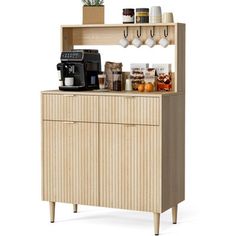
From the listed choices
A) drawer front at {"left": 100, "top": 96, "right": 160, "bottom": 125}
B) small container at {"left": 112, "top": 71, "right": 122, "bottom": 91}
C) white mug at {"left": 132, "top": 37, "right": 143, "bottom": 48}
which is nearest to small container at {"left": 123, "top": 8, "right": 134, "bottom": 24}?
white mug at {"left": 132, "top": 37, "right": 143, "bottom": 48}

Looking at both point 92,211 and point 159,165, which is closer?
point 159,165

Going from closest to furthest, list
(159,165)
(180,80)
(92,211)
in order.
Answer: (159,165) < (180,80) < (92,211)

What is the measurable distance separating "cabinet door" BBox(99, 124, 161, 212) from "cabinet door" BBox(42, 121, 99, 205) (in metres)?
0.10

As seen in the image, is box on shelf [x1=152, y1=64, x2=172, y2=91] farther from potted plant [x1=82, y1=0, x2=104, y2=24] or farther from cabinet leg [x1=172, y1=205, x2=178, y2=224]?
cabinet leg [x1=172, y1=205, x2=178, y2=224]

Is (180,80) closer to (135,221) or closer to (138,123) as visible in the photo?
(138,123)

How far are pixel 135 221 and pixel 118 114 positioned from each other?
42.8 inches

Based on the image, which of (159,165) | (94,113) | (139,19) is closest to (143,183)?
(159,165)

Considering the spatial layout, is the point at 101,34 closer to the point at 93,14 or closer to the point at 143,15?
the point at 93,14

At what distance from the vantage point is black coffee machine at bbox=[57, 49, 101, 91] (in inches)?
284

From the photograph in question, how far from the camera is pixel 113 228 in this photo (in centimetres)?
697

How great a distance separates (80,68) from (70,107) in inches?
17.8

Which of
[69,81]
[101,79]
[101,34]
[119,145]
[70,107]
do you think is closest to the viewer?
[119,145]

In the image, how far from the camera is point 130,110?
674cm

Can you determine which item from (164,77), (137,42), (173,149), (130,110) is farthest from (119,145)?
(137,42)
